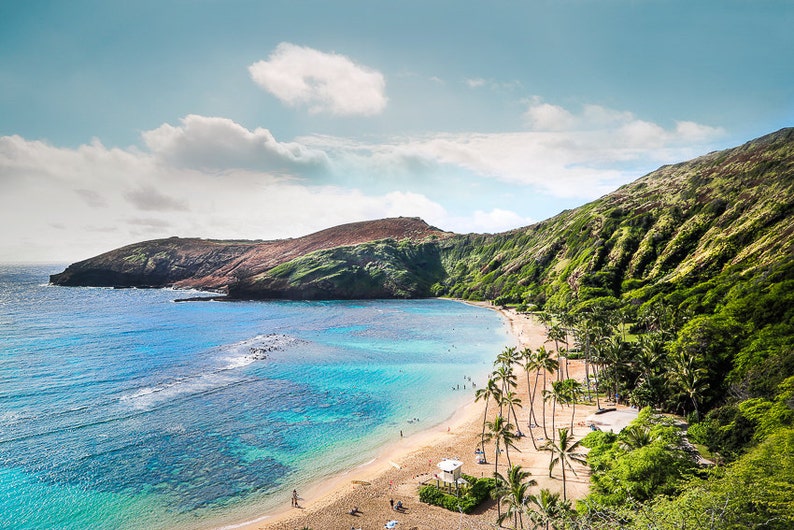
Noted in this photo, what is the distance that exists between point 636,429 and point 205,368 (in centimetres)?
7770

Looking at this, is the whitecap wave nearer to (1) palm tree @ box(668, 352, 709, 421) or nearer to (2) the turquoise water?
(2) the turquoise water

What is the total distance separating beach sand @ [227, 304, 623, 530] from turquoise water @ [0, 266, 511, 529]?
281 cm

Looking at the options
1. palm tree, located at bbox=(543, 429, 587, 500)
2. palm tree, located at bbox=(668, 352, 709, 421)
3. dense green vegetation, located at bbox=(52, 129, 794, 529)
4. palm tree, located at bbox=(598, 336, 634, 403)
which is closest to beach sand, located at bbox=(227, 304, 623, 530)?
palm tree, located at bbox=(543, 429, 587, 500)

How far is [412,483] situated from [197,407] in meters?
38.7

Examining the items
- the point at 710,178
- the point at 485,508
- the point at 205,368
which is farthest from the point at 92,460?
the point at 710,178

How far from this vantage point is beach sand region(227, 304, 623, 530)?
1442 inches

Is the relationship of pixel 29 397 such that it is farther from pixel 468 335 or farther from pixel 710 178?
pixel 710 178

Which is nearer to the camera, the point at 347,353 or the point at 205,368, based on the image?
the point at 205,368

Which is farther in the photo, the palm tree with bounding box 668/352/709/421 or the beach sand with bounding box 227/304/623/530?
the palm tree with bounding box 668/352/709/421

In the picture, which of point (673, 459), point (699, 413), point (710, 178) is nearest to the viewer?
point (673, 459)

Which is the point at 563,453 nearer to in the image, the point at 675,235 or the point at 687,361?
the point at 687,361

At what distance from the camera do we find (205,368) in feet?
280

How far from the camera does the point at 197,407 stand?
64250 mm

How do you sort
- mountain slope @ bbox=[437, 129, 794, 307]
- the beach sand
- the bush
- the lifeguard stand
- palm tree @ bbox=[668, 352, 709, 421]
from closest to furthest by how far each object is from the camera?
the beach sand < the bush < the lifeguard stand < palm tree @ bbox=[668, 352, 709, 421] < mountain slope @ bbox=[437, 129, 794, 307]
